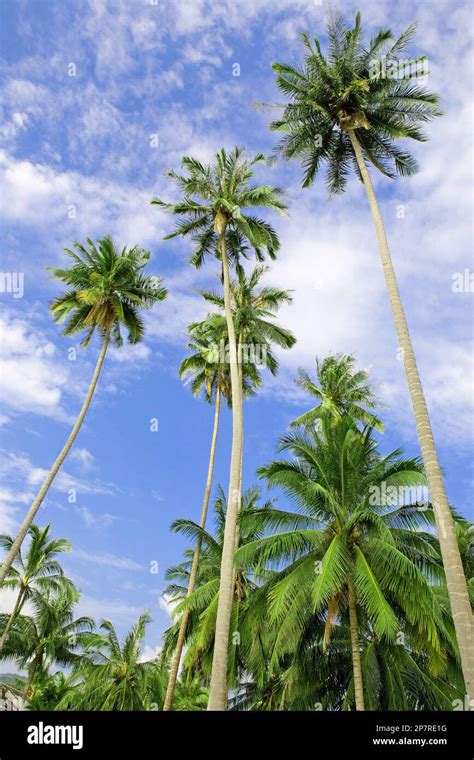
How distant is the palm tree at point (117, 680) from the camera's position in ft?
94.4

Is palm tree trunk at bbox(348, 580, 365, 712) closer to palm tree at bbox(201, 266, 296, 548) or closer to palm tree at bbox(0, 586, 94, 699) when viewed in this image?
palm tree at bbox(201, 266, 296, 548)

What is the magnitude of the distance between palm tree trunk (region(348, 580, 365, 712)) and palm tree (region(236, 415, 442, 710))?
0.08 ft

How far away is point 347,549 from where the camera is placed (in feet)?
48.5

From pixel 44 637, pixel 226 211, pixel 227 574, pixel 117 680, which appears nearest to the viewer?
pixel 227 574

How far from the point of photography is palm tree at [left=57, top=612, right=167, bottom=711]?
28.8 metres

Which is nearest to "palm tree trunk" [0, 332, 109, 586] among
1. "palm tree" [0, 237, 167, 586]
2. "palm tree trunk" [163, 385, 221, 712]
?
"palm tree" [0, 237, 167, 586]

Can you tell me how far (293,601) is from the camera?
47.3 feet

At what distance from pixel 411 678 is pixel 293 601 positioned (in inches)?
277

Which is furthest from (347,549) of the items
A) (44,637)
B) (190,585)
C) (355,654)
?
(44,637)

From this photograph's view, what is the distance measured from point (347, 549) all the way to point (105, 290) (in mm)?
18226

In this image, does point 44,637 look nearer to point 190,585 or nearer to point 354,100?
point 190,585

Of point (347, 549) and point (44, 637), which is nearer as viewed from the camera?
point (347, 549)

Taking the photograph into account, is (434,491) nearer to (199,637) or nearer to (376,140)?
(199,637)

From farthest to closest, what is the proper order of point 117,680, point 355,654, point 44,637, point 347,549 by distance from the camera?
point 44,637 < point 117,680 < point 347,549 < point 355,654
